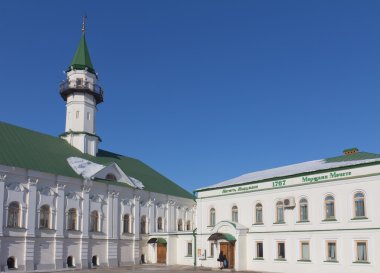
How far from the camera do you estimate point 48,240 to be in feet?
112

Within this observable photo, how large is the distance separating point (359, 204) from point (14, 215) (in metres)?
22.7

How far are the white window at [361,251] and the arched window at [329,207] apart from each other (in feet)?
7.43

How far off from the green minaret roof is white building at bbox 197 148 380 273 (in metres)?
19.0

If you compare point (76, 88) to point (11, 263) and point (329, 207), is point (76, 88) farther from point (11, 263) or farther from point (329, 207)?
point (329, 207)

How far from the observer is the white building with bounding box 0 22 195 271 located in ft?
106

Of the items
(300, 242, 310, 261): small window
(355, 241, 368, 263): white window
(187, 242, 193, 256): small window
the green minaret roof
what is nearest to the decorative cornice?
(187, 242, 193, 256): small window

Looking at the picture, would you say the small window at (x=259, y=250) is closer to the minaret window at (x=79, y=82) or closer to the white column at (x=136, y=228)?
the white column at (x=136, y=228)

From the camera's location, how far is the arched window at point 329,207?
90.7 ft

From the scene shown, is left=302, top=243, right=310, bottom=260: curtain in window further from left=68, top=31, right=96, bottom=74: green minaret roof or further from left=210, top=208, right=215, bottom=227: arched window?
left=68, top=31, right=96, bottom=74: green minaret roof

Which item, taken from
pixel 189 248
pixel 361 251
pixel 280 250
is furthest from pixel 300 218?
pixel 189 248

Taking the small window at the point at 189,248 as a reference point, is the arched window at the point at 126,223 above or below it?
above

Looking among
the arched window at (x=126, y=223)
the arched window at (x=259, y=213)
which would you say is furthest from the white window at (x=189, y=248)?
the arched window at (x=259, y=213)

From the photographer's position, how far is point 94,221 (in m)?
38.6

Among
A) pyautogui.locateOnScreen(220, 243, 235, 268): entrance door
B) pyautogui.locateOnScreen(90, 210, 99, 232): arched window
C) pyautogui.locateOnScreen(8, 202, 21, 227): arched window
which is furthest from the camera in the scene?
pyautogui.locateOnScreen(90, 210, 99, 232): arched window
